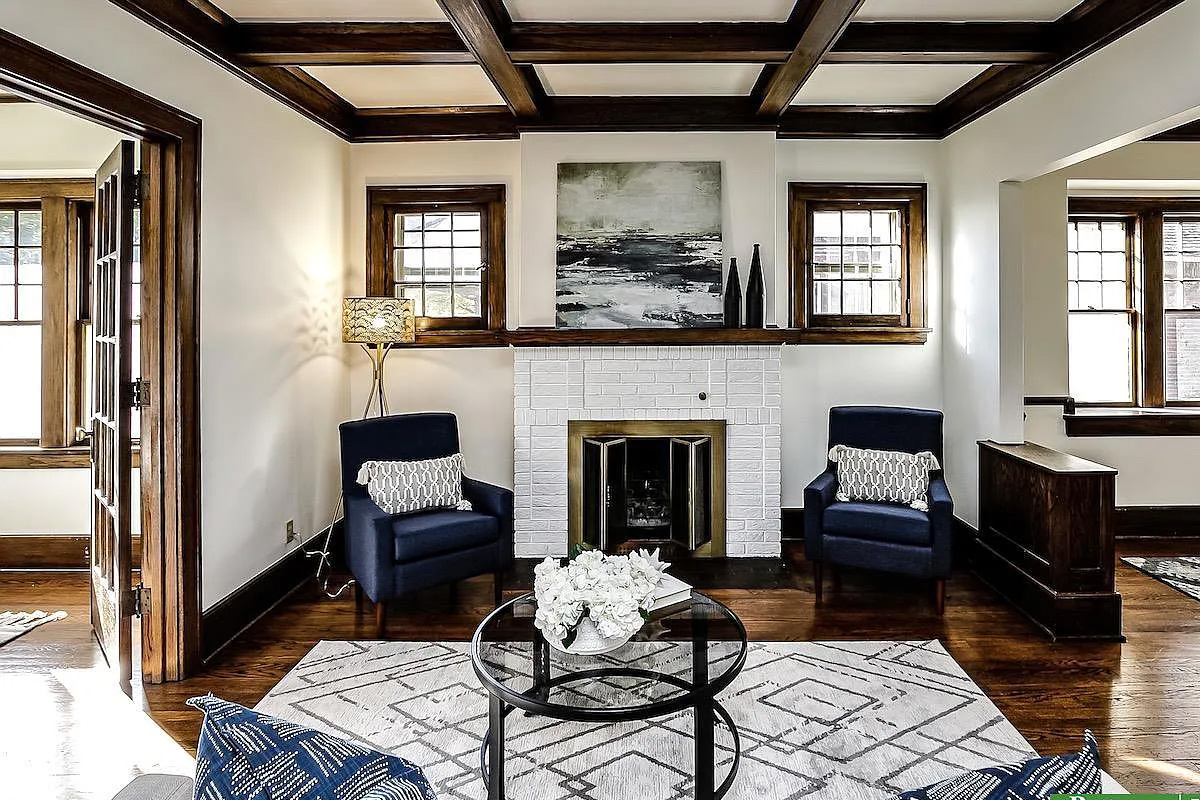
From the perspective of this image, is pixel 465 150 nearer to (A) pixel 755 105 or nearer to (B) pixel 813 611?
(A) pixel 755 105

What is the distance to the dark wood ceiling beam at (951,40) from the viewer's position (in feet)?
11.9

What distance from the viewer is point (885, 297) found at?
532 cm

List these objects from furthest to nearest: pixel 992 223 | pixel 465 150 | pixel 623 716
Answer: pixel 465 150
pixel 992 223
pixel 623 716

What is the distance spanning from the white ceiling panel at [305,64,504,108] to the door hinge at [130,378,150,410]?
198cm

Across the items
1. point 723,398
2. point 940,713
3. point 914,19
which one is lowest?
point 940,713

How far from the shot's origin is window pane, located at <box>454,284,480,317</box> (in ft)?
17.3

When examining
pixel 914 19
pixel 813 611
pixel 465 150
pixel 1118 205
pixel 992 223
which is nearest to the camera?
pixel 914 19

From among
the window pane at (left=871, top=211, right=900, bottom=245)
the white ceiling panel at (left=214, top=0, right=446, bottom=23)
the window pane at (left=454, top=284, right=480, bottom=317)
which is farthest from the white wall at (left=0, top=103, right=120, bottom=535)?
the window pane at (left=871, top=211, right=900, bottom=245)

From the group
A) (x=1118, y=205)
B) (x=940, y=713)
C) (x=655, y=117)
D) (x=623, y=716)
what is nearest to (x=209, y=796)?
(x=623, y=716)

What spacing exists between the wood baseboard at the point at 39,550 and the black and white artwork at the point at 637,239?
3114mm

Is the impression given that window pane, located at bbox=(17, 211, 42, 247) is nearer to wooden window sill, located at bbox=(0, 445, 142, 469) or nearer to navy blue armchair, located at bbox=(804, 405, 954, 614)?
wooden window sill, located at bbox=(0, 445, 142, 469)

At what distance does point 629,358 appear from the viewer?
4934 millimetres

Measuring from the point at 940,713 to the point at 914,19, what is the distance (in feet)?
9.69

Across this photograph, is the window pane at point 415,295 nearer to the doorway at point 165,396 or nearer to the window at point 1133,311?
the doorway at point 165,396
